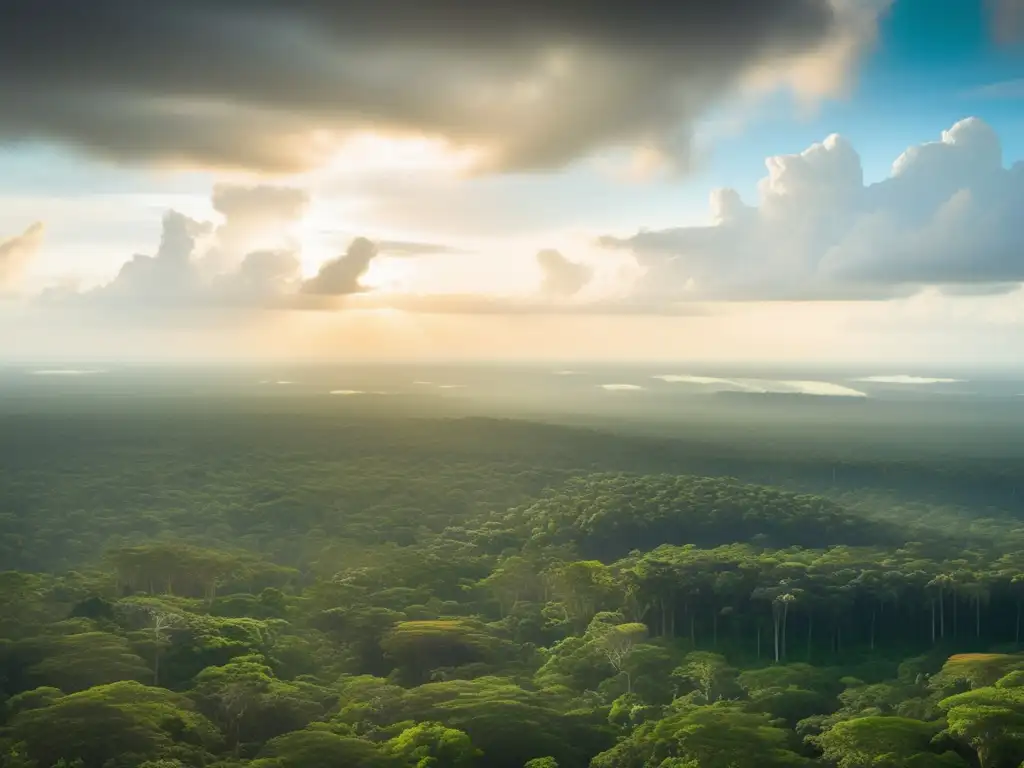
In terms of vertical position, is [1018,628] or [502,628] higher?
[502,628]

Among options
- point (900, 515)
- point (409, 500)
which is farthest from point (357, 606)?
point (900, 515)

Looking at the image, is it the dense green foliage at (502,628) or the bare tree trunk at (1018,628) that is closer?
the dense green foliage at (502,628)

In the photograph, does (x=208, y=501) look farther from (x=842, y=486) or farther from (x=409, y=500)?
(x=842, y=486)

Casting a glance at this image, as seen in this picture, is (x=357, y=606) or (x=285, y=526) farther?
(x=285, y=526)

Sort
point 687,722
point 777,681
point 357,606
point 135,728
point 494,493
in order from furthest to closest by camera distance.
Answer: point 494,493, point 357,606, point 777,681, point 687,722, point 135,728

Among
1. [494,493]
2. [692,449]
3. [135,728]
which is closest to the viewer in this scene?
[135,728]

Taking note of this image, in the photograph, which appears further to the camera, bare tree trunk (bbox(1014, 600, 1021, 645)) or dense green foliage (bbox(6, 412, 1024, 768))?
bare tree trunk (bbox(1014, 600, 1021, 645))

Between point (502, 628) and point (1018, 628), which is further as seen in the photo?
point (1018, 628)
